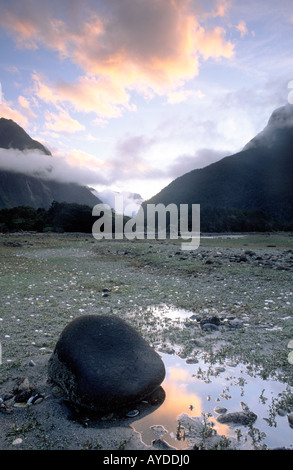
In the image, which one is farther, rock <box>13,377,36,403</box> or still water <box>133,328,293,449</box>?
rock <box>13,377,36,403</box>

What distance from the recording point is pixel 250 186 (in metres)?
114

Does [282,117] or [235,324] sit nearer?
[235,324]

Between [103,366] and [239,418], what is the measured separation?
7.24ft

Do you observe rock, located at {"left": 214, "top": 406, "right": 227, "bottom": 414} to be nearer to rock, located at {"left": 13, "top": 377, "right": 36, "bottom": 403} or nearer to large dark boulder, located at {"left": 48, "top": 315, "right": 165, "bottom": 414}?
large dark boulder, located at {"left": 48, "top": 315, "right": 165, "bottom": 414}

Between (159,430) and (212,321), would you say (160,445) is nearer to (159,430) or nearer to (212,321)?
(159,430)

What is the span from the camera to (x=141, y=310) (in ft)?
31.8

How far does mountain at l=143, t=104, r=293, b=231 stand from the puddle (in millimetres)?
72303

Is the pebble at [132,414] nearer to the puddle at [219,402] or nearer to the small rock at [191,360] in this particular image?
the puddle at [219,402]

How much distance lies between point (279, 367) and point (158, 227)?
73.0m

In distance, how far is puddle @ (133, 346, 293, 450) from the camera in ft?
12.4

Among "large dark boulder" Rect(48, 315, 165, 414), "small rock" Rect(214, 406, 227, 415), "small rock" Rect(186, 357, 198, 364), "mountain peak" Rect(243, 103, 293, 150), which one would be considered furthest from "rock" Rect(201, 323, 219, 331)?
"mountain peak" Rect(243, 103, 293, 150)

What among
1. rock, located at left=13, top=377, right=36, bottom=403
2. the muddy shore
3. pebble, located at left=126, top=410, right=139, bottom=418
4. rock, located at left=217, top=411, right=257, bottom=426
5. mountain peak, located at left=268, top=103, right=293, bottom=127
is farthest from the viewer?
mountain peak, located at left=268, top=103, right=293, bottom=127

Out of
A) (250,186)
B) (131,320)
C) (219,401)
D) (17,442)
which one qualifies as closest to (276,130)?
(250,186)

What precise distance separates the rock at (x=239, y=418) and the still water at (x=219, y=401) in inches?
2.5
